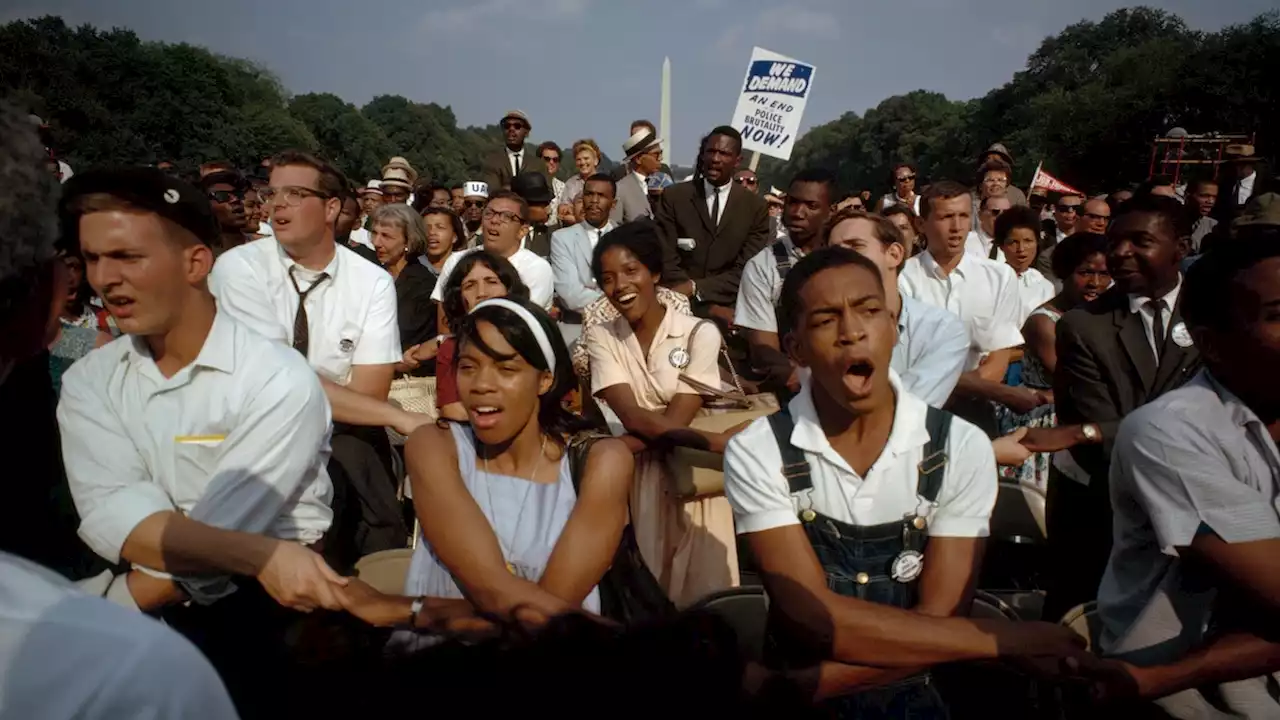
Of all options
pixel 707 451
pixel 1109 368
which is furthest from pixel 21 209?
pixel 1109 368

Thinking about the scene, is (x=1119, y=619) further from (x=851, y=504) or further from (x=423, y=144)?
(x=423, y=144)

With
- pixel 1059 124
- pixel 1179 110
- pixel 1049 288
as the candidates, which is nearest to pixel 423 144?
pixel 1059 124

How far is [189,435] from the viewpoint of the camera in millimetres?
2469

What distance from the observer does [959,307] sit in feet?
17.7

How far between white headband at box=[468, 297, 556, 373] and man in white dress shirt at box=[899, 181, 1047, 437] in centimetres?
306

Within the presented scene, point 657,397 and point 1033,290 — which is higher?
point 1033,290

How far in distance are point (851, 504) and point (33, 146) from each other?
1989mm

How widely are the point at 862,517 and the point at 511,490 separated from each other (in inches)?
43.3

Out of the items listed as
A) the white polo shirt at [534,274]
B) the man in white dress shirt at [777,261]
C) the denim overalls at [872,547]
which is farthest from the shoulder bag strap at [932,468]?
the white polo shirt at [534,274]

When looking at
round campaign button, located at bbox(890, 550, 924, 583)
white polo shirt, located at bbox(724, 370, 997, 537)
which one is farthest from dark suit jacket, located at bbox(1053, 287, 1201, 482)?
round campaign button, located at bbox(890, 550, 924, 583)

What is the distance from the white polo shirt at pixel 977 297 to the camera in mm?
5398

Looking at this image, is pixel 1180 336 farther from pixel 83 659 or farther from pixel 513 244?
pixel 513 244

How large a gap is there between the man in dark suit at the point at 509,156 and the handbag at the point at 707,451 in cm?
761

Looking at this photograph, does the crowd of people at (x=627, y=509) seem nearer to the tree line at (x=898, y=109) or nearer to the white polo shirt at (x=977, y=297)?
the white polo shirt at (x=977, y=297)
